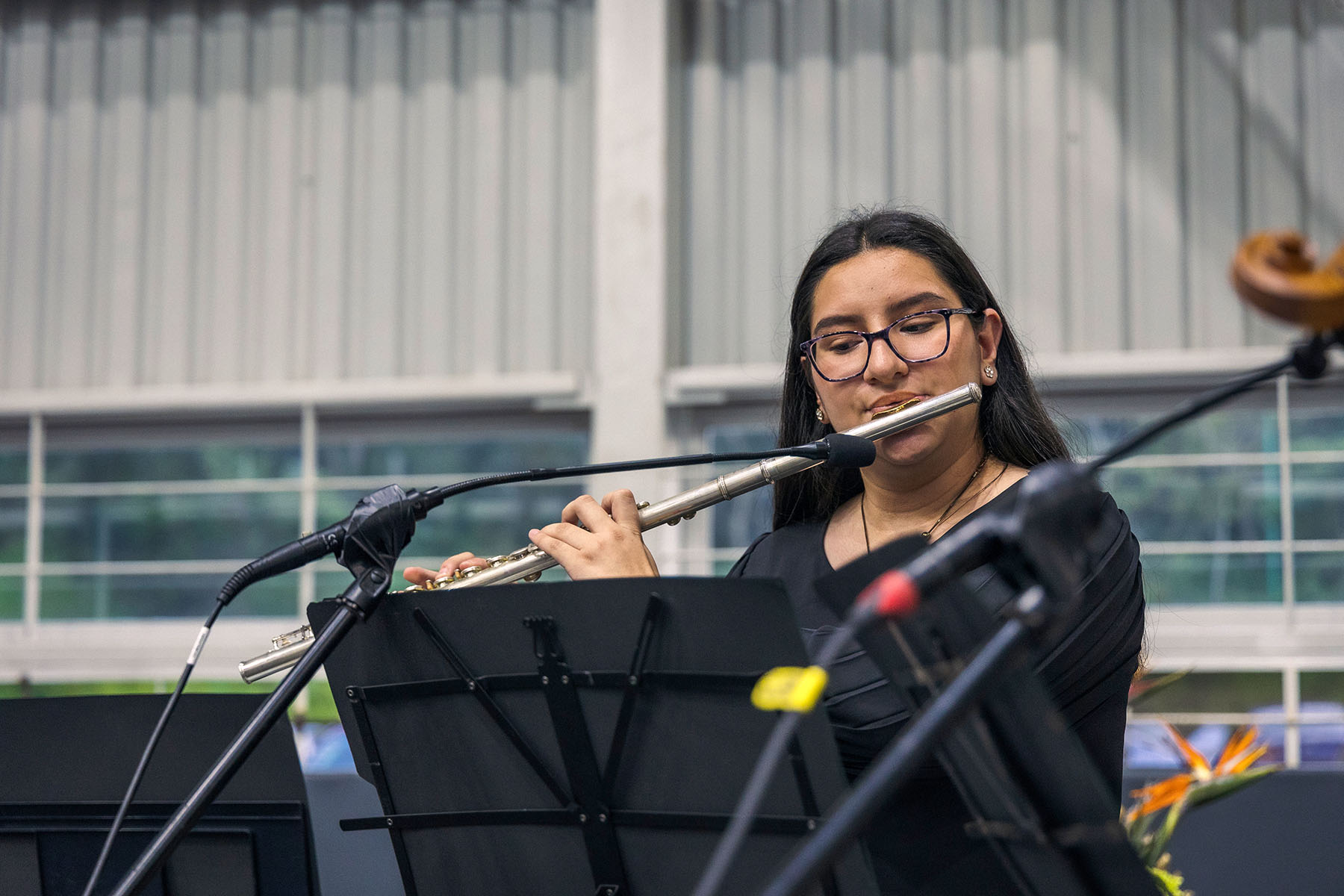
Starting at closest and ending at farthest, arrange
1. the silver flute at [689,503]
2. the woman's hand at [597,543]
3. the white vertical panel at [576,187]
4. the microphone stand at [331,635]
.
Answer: the microphone stand at [331,635] < the woman's hand at [597,543] < the silver flute at [689,503] < the white vertical panel at [576,187]

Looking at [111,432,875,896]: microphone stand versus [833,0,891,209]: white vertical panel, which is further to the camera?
[833,0,891,209]: white vertical panel

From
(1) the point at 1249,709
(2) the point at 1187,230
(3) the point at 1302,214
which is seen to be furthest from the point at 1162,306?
(1) the point at 1249,709

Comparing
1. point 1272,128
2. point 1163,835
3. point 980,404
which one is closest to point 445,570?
point 980,404

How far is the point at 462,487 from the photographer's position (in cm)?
120

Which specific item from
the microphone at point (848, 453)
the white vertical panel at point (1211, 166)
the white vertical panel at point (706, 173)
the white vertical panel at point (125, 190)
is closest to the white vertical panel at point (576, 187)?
the white vertical panel at point (706, 173)

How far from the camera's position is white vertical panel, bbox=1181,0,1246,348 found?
10.2ft

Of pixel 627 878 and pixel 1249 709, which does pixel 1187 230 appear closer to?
pixel 1249 709

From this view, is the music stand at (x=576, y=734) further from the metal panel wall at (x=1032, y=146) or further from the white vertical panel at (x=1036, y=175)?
the white vertical panel at (x=1036, y=175)

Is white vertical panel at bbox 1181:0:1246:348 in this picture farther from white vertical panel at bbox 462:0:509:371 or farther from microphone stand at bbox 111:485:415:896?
microphone stand at bbox 111:485:415:896

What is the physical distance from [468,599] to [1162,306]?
2.53 m

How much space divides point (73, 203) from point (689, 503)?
9.67 feet

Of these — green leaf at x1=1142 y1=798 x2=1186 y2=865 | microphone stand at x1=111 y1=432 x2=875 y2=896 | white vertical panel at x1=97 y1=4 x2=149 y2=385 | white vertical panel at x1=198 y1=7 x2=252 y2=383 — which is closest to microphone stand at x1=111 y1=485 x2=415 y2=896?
microphone stand at x1=111 y1=432 x2=875 y2=896

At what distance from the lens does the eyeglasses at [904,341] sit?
151cm

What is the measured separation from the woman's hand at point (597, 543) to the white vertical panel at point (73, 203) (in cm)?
282
